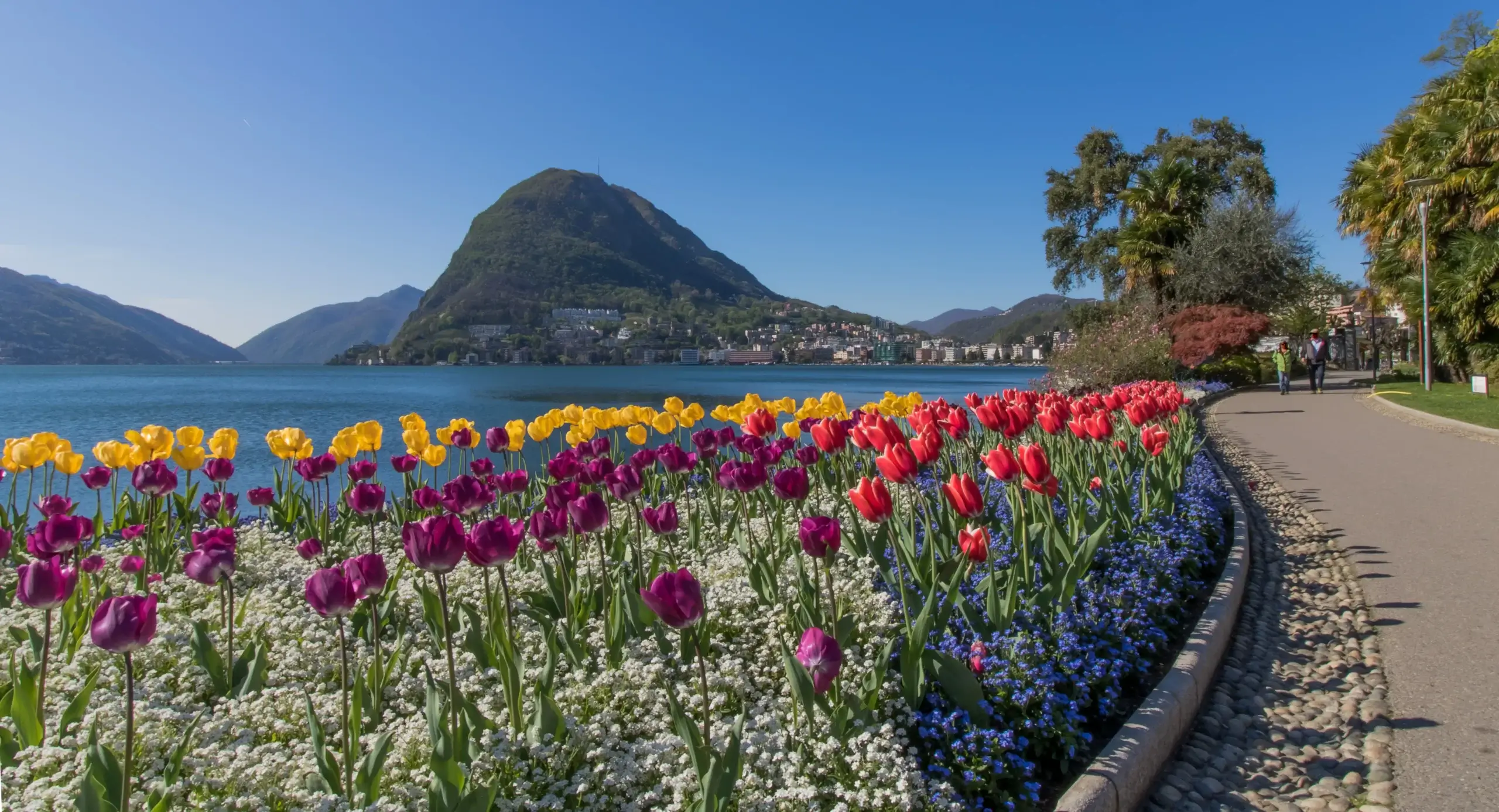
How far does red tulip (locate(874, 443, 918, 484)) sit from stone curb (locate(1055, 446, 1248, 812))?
4.06 ft

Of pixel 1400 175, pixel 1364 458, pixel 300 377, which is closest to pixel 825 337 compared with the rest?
pixel 300 377

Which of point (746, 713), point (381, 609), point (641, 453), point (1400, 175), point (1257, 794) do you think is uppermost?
point (1400, 175)

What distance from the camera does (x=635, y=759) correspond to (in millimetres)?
2750

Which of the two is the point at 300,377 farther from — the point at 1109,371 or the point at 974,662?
the point at 974,662

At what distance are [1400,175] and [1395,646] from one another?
25283 millimetres

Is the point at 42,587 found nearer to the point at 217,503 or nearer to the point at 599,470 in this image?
the point at 599,470

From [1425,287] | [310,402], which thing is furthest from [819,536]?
[310,402]

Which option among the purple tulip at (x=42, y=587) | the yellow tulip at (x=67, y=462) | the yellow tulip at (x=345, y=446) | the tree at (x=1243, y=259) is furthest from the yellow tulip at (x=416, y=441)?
the tree at (x=1243, y=259)

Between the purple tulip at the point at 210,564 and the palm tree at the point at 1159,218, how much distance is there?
32729 mm

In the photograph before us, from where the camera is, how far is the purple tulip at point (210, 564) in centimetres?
305

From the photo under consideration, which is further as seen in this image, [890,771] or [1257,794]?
[1257,794]

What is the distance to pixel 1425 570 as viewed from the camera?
18.2ft

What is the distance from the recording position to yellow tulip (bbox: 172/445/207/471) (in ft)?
16.8

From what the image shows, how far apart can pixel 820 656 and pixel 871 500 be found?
1022 mm
